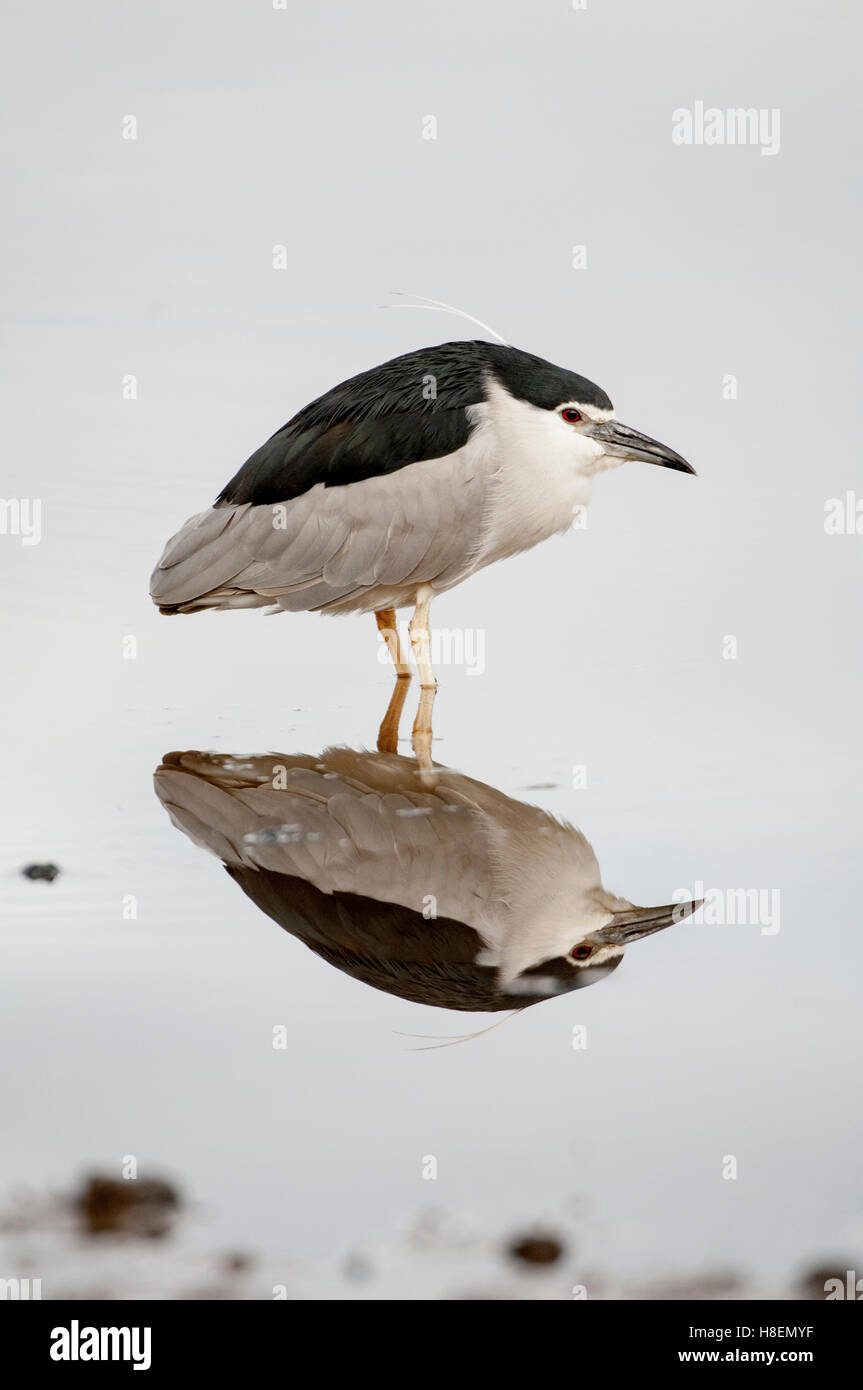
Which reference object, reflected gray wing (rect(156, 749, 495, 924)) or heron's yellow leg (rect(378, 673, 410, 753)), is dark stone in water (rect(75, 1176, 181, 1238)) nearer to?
reflected gray wing (rect(156, 749, 495, 924))

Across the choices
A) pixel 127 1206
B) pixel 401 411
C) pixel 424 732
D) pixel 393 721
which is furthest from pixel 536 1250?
pixel 401 411

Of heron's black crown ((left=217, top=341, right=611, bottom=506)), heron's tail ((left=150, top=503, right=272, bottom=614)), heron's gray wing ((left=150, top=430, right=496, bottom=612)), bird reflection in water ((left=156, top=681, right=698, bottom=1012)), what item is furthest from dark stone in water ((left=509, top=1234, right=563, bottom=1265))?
heron's tail ((left=150, top=503, right=272, bottom=614))

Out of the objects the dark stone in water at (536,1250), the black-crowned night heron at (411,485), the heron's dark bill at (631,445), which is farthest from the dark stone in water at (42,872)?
the heron's dark bill at (631,445)

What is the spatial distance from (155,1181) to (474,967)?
1178mm

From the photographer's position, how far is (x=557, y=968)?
4.64 meters

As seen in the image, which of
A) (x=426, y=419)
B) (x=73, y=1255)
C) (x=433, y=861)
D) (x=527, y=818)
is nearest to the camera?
(x=73, y=1255)

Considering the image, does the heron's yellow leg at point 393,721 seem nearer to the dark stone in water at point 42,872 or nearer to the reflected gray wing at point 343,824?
the reflected gray wing at point 343,824

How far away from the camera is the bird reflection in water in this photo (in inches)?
182

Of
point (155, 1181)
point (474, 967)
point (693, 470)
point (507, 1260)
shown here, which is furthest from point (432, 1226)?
point (693, 470)

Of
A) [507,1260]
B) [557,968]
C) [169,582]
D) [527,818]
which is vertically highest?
[169,582]

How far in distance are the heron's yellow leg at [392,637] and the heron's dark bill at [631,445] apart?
4.33 feet

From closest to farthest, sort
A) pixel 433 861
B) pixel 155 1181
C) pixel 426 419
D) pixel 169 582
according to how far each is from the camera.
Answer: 1. pixel 155 1181
2. pixel 433 861
3. pixel 426 419
4. pixel 169 582

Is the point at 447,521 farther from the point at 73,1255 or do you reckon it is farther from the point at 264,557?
the point at 73,1255

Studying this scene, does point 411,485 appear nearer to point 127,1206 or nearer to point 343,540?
point 343,540
